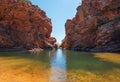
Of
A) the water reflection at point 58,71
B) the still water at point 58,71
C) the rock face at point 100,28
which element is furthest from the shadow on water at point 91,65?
the rock face at point 100,28

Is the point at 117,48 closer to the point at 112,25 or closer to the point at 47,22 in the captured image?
the point at 112,25

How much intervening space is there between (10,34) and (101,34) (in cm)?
2986

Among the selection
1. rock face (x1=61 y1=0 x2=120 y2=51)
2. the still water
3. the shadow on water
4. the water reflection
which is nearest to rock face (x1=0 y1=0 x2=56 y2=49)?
rock face (x1=61 y1=0 x2=120 y2=51)

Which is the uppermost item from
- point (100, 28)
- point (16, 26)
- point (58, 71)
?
point (16, 26)

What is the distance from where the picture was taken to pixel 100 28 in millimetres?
63000

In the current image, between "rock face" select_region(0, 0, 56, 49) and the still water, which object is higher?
"rock face" select_region(0, 0, 56, 49)

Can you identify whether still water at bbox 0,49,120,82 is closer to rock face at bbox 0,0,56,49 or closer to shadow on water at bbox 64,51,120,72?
shadow on water at bbox 64,51,120,72

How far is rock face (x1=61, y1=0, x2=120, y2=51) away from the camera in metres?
56.4

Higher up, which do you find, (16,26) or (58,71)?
(16,26)

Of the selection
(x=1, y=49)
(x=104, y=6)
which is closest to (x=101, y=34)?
(x=104, y=6)

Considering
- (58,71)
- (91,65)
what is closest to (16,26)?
(91,65)

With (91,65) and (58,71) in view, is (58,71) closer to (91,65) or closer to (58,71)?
(58,71)

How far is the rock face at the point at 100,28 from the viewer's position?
56406 mm

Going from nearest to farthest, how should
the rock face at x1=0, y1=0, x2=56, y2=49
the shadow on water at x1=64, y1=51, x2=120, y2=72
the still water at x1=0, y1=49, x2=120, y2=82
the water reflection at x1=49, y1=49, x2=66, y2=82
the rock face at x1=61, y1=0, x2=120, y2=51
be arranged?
the water reflection at x1=49, y1=49, x2=66, y2=82
the still water at x1=0, y1=49, x2=120, y2=82
the shadow on water at x1=64, y1=51, x2=120, y2=72
the rock face at x1=0, y1=0, x2=56, y2=49
the rock face at x1=61, y1=0, x2=120, y2=51
